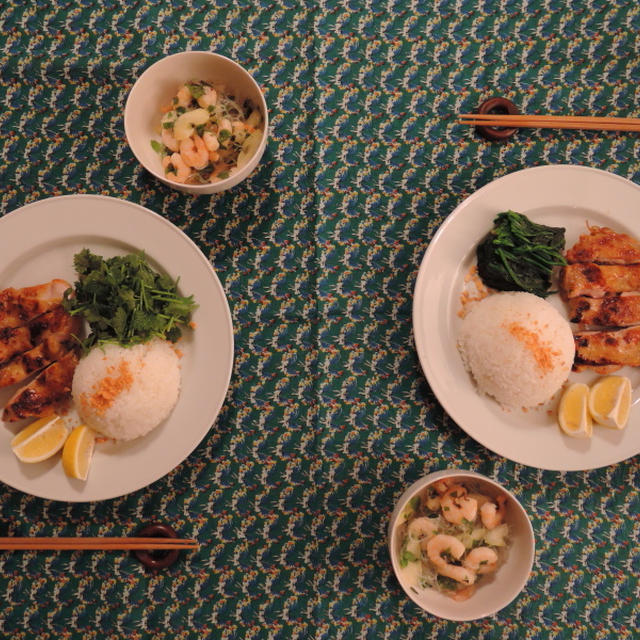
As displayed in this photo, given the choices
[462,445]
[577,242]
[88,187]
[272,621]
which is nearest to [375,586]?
[272,621]

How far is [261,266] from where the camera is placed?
2283mm

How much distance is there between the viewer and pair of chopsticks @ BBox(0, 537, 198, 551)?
217 centimetres

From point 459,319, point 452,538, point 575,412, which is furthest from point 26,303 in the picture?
point 575,412

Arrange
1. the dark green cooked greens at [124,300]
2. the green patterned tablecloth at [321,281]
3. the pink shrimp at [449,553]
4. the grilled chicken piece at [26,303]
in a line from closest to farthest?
the pink shrimp at [449,553] < the dark green cooked greens at [124,300] < the grilled chicken piece at [26,303] < the green patterned tablecloth at [321,281]

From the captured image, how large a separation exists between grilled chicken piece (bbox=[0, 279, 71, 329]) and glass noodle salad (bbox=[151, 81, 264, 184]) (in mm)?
681

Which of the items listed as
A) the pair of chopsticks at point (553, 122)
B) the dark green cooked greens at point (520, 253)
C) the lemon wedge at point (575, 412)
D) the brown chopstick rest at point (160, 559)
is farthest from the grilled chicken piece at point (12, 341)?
the lemon wedge at point (575, 412)

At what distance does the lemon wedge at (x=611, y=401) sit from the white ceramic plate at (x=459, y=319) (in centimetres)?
7

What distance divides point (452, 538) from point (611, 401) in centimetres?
88

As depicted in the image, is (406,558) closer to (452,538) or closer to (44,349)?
(452,538)

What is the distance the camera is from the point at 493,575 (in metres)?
2.02

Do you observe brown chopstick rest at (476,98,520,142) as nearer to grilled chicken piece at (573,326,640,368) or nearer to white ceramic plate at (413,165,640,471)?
white ceramic plate at (413,165,640,471)

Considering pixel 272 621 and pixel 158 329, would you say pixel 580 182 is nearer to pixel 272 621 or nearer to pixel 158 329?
pixel 158 329

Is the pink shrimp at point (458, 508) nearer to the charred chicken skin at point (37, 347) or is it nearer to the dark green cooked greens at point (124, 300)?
the dark green cooked greens at point (124, 300)

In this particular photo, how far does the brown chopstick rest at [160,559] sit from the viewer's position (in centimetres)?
219
